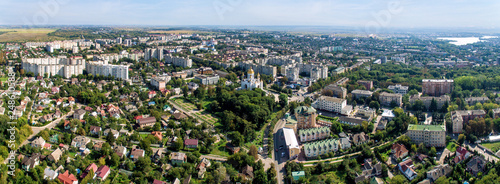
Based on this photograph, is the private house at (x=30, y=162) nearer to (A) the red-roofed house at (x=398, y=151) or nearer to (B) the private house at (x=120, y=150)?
(B) the private house at (x=120, y=150)

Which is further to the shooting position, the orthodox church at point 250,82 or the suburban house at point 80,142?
the orthodox church at point 250,82

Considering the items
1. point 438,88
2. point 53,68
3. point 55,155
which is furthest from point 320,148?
point 53,68

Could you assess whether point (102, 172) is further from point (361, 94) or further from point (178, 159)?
point (361, 94)

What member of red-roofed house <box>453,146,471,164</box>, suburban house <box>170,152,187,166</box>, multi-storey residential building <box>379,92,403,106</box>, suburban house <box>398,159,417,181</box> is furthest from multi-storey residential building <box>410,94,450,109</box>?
suburban house <box>170,152,187,166</box>

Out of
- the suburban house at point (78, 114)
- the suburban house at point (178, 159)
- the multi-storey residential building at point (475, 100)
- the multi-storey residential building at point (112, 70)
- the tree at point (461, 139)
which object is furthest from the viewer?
the multi-storey residential building at point (112, 70)

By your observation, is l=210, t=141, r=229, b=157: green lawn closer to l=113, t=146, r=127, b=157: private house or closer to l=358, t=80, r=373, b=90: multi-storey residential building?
l=113, t=146, r=127, b=157: private house

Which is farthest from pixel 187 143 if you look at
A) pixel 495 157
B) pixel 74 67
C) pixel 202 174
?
pixel 74 67

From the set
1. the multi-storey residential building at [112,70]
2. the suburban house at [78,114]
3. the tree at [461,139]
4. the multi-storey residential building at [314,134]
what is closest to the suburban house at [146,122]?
the suburban house at [78,114]
